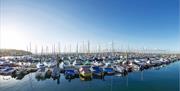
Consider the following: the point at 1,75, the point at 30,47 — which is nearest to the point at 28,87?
the point at 1,75

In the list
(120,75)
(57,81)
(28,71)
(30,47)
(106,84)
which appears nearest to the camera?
(106,84)

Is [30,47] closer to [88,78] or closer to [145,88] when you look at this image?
[88,78]

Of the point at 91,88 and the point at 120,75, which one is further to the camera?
the point at 120,75

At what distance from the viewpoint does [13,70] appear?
1148 inches

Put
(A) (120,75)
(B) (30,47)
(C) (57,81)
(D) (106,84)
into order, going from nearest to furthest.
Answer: (D) (106,84) → (C) (57,81) → (A) (120,75) → (B) (30,47)

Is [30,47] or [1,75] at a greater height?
[30,47]

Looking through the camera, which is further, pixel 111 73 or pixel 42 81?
pixel 111 73

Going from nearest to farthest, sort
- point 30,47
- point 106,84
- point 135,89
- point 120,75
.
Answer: point 135,89 → point 106,84 → point 120,75 → point 30,47

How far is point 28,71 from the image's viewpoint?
1201 inches

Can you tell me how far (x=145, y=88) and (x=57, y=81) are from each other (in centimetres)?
1230

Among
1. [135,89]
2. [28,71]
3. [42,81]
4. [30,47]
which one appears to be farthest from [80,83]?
[30,47]

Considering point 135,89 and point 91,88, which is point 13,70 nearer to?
point 91,88

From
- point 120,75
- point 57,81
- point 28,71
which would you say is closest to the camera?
point 57,81

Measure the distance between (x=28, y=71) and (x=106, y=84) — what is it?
16057 millimetres
